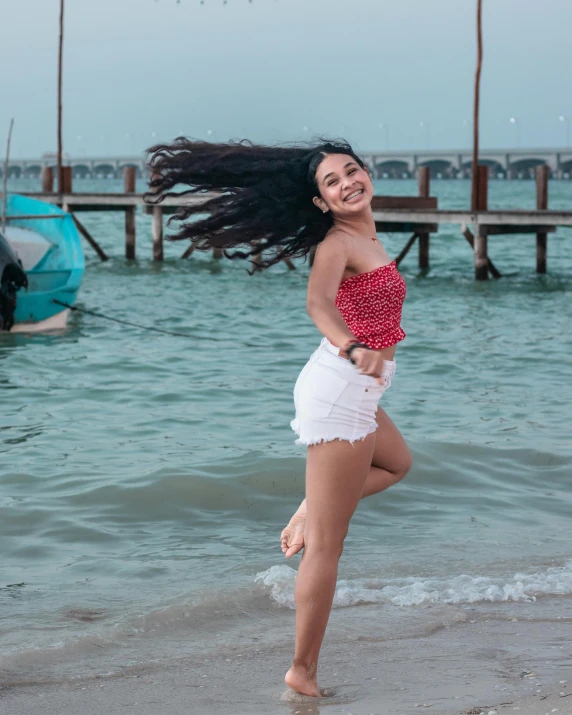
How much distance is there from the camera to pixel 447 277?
24328mm

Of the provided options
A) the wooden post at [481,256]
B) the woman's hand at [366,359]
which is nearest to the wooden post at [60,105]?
the wooden post at [481,256]

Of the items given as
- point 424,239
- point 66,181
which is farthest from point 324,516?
point 66,181

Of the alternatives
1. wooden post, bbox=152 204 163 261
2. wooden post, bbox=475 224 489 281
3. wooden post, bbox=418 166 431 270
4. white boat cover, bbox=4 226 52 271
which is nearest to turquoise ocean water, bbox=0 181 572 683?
white boat cover, bbox=4 226 52 271

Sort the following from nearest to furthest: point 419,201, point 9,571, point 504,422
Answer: point 9,571 < point 504,422 < point 419,201

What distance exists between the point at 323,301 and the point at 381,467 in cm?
71

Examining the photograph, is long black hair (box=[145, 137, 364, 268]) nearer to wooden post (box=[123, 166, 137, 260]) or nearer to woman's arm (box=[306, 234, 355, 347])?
woman's arm (box=[306, 234, 355, 347])

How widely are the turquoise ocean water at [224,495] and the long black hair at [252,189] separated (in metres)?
1.62

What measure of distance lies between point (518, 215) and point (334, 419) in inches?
710

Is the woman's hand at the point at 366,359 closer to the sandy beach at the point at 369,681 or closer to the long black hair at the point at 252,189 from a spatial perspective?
the long black hair at the point at 252,189

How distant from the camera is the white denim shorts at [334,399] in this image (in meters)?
3.16

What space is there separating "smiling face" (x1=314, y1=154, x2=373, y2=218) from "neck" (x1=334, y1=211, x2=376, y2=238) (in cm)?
2

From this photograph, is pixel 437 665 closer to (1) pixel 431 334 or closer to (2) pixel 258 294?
(1) pixel 431 334

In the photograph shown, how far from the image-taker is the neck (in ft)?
10.9

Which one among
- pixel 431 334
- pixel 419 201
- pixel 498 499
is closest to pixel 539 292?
pixel 419 201
